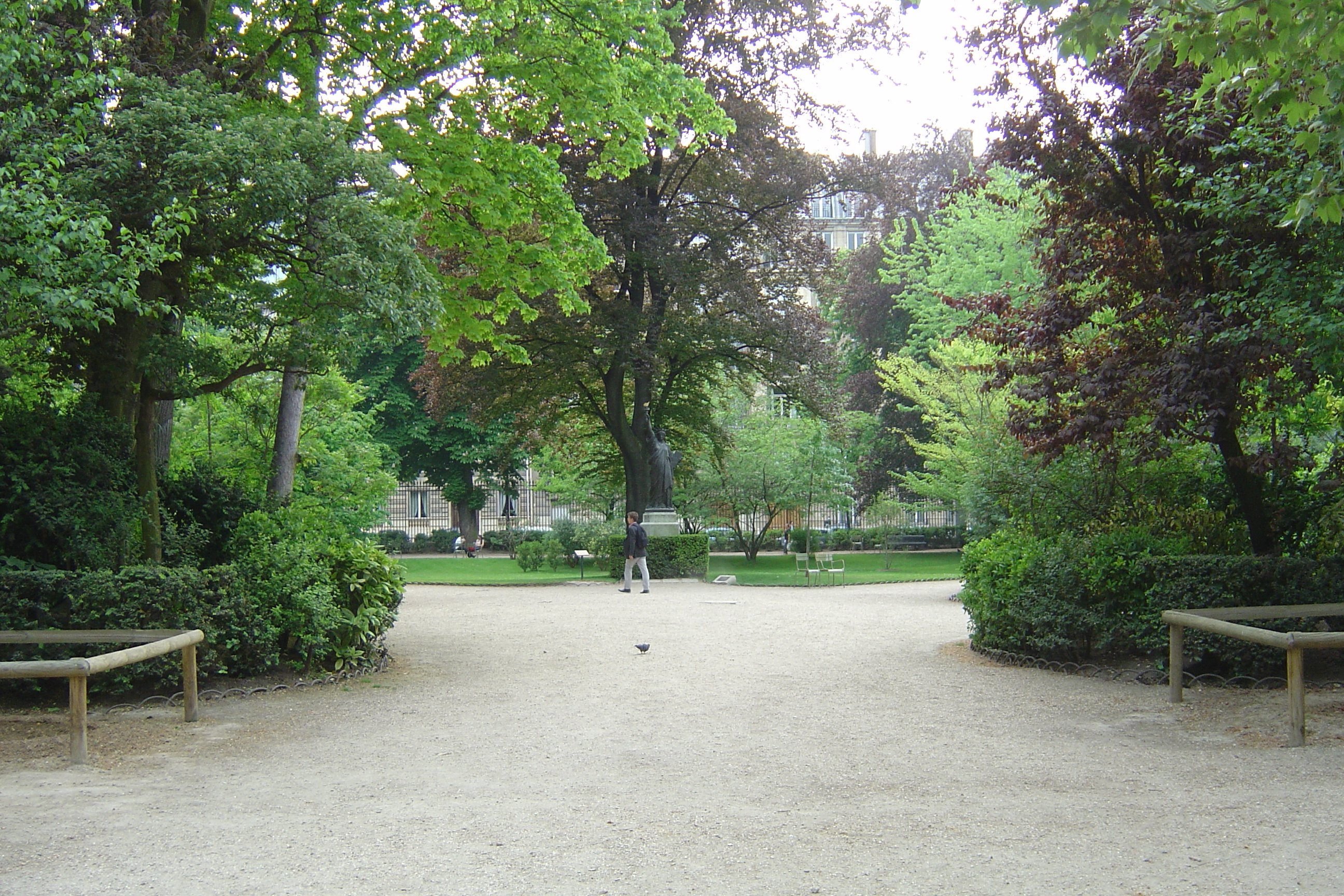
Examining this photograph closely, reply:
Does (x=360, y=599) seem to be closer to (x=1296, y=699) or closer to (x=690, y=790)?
(x=690, y=790)

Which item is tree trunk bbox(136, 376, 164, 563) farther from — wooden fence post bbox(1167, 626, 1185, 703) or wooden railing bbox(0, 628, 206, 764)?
wooden fence post bbox(1167, 626, 1185, 703)

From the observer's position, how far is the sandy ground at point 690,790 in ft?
15.3

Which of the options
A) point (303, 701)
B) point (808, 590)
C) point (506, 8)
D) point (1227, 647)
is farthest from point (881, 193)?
point (303, 701)

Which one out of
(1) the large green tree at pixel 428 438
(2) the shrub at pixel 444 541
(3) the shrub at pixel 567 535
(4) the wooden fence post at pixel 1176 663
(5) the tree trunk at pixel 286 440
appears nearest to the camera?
(4) the wooden fence post at pixel 1176 663

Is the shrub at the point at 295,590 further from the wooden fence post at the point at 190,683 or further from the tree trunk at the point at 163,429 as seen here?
the tree trunk at the point at 163,429

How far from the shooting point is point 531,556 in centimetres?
2970

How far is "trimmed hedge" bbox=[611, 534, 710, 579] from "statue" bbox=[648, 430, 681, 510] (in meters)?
1.26

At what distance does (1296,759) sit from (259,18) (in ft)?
40.3

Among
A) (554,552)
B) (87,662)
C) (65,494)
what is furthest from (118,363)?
(554,552)

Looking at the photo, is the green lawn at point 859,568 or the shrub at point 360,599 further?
the green lawn at point 859,568

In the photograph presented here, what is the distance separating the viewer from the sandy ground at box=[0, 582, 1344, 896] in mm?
4660

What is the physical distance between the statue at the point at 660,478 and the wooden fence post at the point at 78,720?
19.3 meters

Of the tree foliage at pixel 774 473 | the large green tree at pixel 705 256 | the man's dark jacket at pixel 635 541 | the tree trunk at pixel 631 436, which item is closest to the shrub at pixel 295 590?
the man's dark jacket at pixel 635 541

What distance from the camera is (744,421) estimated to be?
34.5 m
